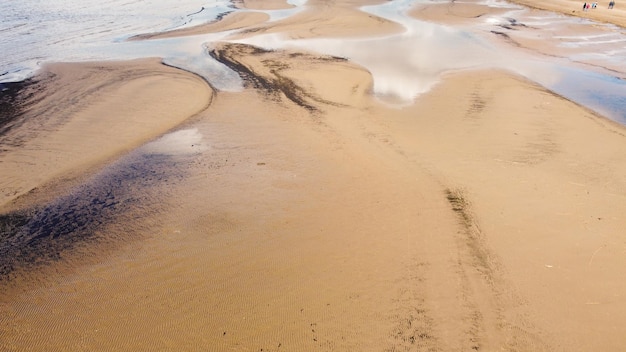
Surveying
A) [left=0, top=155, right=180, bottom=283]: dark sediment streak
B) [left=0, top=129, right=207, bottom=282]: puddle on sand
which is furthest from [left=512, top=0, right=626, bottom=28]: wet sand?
[left=0, top=155, right=180, bottom=283]: dark sediment streak

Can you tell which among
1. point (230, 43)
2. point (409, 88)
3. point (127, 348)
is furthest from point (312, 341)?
point (230, 43)

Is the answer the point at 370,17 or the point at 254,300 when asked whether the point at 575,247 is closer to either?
the point at 254,300

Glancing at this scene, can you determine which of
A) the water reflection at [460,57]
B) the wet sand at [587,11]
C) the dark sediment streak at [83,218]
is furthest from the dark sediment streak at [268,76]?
the wet sand at [587,11]

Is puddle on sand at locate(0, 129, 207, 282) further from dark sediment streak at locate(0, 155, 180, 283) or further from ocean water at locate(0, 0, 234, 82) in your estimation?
ocean water at locate(0, 0, 234, 82)

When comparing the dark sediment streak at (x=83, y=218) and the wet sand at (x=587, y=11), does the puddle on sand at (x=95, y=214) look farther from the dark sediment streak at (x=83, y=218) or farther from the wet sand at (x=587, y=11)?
the wet sand at (x=587, y=11)

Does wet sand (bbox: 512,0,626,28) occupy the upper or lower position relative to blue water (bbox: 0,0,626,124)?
upper

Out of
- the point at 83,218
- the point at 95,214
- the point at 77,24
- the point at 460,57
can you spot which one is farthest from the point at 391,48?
the point at 77,24
